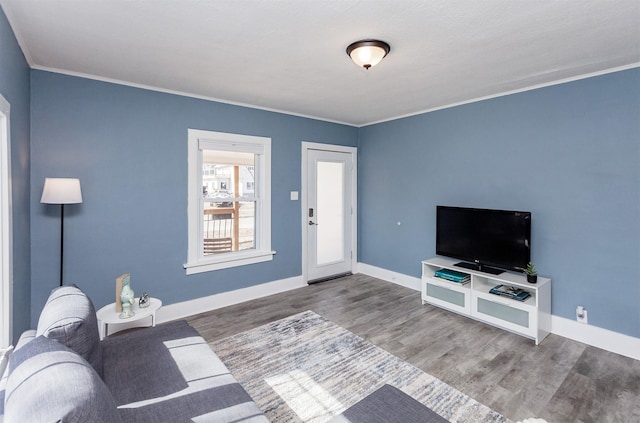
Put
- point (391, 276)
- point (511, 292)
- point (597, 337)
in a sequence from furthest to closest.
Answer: point (391, 276) → point (511, 292) → point (597, 337)

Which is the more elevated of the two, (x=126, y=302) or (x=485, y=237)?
(x=485, y=237)

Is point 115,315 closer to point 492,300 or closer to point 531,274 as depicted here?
point 492,300

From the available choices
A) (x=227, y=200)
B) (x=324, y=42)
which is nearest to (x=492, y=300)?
(x=324, y=42)

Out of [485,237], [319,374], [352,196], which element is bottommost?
[319,374]

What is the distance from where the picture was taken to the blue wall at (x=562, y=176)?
2.83 meters

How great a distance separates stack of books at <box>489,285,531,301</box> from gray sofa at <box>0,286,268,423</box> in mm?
2825

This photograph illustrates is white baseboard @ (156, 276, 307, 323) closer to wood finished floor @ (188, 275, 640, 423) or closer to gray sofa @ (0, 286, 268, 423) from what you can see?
wood finished floor @ (188, 275, 640, 423)

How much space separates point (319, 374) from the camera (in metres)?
2.55

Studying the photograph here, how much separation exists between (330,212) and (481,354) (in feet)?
9.55

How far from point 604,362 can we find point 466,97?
9.59ft

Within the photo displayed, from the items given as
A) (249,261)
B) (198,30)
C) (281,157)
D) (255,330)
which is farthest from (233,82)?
(255,330)

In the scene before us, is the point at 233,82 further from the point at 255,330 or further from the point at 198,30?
the point at 255,330

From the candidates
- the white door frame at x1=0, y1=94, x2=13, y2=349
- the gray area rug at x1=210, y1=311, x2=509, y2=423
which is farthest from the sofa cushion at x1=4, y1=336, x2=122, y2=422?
the gray area rug at x1=210, y1=311, x2=509, y2=423

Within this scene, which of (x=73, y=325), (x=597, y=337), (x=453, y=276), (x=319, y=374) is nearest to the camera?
(x=73, y=325)
